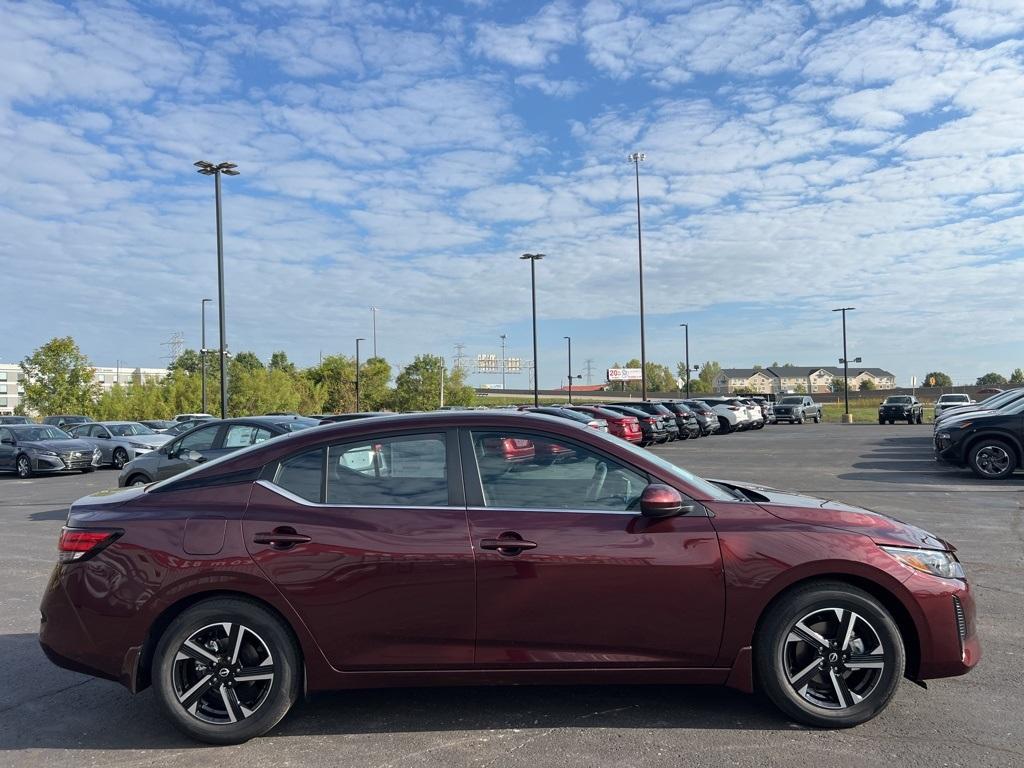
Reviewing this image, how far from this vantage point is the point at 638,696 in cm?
443

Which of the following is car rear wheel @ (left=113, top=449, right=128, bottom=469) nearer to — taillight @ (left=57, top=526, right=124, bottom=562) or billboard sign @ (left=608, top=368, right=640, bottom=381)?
taillight @ (left=57, top=526, right=124, bottom=562)

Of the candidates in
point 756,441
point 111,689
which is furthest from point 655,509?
point 756,441

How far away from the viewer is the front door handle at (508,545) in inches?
152

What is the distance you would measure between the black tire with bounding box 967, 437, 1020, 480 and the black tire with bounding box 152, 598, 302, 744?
14899mm

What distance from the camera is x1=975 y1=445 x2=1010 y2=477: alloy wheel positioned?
49.2 ft

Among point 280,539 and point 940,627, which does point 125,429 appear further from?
point 940,627

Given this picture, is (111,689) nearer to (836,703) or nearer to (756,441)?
(836,703)

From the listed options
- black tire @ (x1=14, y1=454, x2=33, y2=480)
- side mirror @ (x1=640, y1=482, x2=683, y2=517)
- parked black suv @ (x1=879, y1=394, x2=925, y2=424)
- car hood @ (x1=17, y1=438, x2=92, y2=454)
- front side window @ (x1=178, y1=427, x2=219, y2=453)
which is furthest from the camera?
parked black suv @ (x1=879, y1=394, x2=925, y2=424)

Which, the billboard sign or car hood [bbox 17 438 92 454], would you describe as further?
the billboard sign

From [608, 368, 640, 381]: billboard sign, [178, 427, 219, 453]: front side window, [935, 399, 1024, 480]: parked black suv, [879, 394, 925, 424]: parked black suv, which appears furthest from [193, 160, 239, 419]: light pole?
[608, 368, 640, 381]: billboard sign

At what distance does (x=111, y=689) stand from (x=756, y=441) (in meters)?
26.9

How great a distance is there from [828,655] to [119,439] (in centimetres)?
2237

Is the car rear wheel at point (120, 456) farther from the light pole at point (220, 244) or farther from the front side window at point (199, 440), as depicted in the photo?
the front side window at point (199, 440)

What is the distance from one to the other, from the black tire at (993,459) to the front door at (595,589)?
44.9ft
